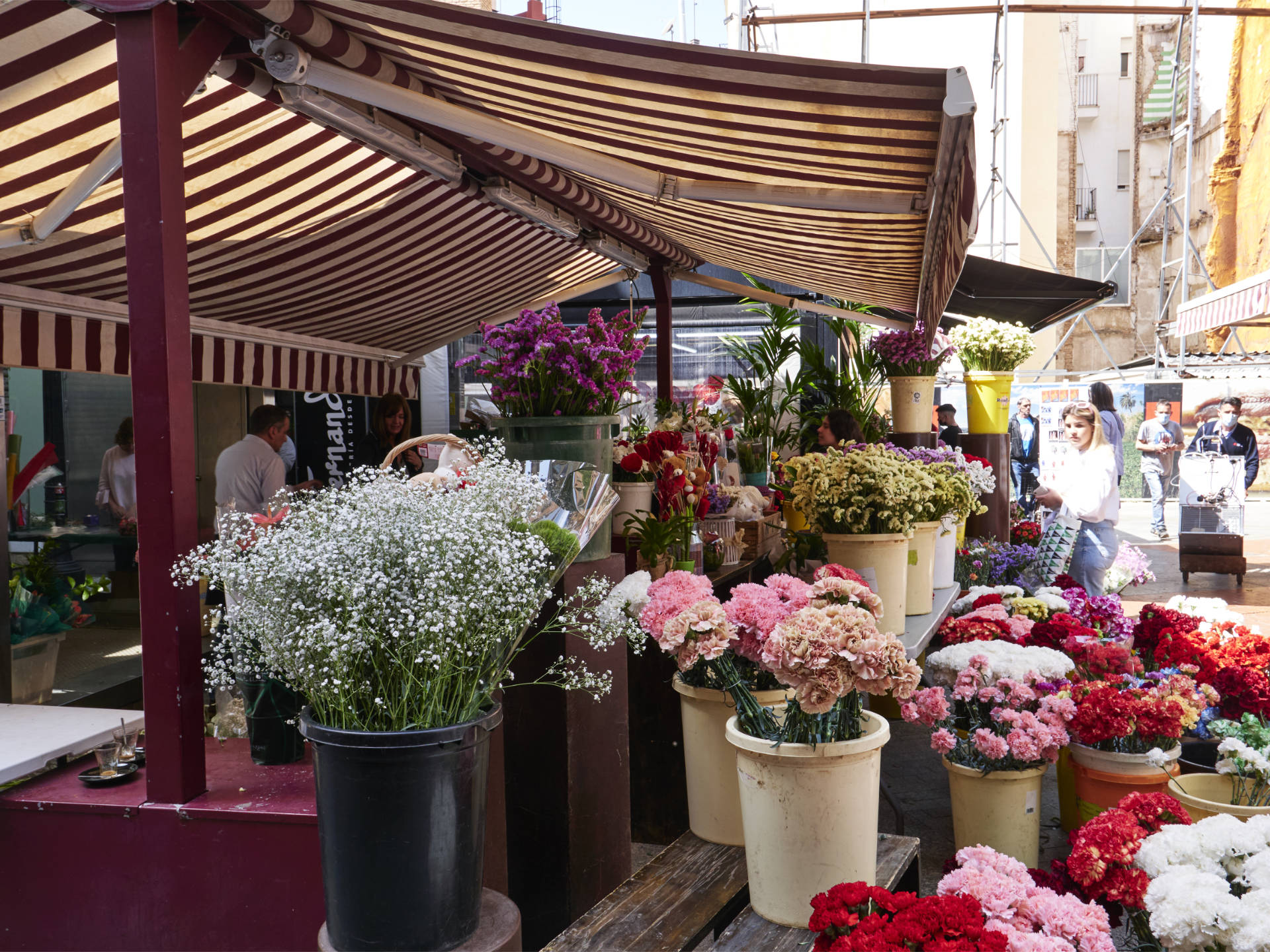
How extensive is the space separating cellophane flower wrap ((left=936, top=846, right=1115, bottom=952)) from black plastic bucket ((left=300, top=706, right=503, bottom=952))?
0.77 meters

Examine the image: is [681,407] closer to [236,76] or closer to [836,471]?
[836,471]

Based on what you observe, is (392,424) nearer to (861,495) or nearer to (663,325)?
(663,325)

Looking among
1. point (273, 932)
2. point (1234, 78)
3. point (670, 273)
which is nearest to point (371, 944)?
point (273, 932)

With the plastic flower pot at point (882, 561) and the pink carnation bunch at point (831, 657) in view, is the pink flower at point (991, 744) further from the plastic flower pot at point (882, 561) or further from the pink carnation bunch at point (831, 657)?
the pink carnation bunch at point (831, 657)

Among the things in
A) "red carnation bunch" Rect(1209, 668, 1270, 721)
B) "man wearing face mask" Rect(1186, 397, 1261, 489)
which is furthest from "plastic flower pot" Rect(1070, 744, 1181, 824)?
"man wearing face mask" Rect(1186, 397, 1261, 489)

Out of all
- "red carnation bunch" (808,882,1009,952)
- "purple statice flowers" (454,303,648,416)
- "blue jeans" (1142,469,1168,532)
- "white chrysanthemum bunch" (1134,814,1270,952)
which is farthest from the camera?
"blue jeans" (1142,469,1168,532)

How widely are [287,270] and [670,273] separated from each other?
227 cm

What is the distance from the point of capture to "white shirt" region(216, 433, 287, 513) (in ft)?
16.0

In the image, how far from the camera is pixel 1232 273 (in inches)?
752

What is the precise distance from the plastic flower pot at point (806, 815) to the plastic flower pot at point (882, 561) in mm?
1435

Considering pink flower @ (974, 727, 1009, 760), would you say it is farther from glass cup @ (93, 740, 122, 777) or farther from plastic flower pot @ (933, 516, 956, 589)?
glass cup @ (93, 740, 122, 777)

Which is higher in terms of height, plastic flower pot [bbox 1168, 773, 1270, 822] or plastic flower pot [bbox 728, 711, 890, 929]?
plastic flower pot [bbox 728, 711, 890, 929]

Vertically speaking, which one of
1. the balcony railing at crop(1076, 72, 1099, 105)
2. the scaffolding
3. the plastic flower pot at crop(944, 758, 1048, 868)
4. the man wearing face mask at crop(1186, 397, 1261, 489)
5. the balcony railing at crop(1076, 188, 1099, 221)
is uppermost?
the balcony railing at crop(1076, 72, 1099, 105)

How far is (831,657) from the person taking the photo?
1.58 m
